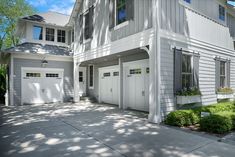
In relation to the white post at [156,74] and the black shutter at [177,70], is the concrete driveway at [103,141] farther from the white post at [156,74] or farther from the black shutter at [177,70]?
the black shutter at [177,70]

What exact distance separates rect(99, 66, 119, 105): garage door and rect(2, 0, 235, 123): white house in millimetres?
67

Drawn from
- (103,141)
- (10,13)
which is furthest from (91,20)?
(10,13)

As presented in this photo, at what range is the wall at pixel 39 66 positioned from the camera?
11.9 meters

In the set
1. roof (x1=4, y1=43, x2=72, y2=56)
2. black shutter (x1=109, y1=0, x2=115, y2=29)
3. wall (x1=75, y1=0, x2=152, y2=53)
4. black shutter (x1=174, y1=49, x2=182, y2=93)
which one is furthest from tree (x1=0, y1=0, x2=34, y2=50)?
black shutter (x1=174, y1=49, x2=182, y2=93)

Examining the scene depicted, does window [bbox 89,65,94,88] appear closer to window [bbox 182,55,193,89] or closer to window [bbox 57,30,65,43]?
window [bbox 57,30,65,43]

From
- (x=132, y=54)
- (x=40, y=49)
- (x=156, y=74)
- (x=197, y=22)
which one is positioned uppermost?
(x=197, y=22)

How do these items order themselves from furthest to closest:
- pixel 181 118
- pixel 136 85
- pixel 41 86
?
pixel 41 86
pixel 136 85
pixel 181 118

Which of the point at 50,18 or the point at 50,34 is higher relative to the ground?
the point at 50,18

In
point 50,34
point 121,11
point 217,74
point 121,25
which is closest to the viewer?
point 121,25

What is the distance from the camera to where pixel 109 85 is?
41.5ft

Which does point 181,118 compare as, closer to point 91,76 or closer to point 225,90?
point 225,90

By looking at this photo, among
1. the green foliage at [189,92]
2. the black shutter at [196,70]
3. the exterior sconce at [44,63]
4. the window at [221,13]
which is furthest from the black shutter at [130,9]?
the exterior sconce at [44,63]

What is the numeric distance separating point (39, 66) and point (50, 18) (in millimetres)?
4727

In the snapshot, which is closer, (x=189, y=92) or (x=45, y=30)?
(x=189, y=92)
